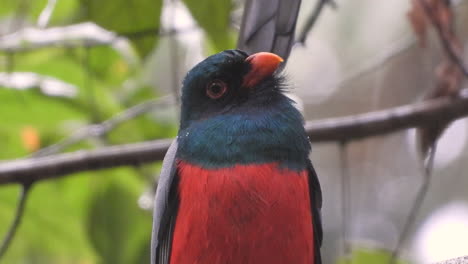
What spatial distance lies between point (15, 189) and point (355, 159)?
5806mm

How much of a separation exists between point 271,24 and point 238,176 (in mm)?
604

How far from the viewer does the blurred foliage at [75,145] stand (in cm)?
465

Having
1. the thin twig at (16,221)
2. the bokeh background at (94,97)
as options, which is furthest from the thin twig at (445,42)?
the thin twig at (16,221)

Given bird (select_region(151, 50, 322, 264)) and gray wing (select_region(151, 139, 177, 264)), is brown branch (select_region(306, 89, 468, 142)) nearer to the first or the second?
bird (select_region(151, 50, 322, 264))

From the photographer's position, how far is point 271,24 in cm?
350

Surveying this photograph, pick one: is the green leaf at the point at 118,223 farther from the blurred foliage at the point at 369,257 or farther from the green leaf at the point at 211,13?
the green leaf at the point at 211,13

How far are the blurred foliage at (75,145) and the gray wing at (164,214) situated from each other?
0.95m

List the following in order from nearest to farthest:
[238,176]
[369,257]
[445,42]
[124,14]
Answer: [238,176] → [124,14] → [445,42] → [369,257]

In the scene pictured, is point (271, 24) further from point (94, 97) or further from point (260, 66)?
point (94, 97)

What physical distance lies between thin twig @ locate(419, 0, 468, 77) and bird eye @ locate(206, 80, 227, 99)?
105 centimetres

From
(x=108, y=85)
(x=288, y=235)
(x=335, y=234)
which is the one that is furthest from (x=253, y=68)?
(x=335, y=234)

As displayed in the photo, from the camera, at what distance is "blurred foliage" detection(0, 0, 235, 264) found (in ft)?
15.3

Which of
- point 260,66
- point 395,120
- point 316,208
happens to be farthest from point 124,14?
point 395,120

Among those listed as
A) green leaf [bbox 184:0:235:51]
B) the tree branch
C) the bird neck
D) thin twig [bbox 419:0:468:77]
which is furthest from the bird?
the tree branch
